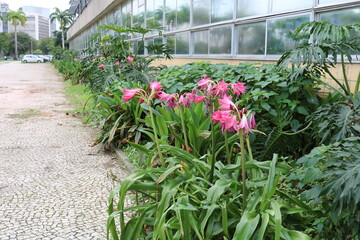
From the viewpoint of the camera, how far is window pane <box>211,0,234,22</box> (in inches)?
267

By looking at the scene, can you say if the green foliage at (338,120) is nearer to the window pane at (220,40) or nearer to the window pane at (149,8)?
the window pane at (220,40)

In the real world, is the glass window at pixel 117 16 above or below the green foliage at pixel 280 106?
above

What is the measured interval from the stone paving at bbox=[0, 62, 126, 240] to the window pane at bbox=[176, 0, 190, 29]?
3.59 metres

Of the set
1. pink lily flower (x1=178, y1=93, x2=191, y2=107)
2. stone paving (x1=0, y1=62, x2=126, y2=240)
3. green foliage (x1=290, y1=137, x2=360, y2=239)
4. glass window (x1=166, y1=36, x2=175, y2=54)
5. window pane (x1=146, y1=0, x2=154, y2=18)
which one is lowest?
stone paving (x1=0, y1=62, x2=126, y2=240)

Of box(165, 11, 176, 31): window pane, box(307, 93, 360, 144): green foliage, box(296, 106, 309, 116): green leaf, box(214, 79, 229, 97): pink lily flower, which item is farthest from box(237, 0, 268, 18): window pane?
box(214, 79, 229, 97): pink lily flower

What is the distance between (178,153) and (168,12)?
26.2ft

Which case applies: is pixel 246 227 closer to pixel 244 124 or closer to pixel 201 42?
pixel 244 124

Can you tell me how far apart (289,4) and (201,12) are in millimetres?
3002

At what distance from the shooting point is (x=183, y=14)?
896cm

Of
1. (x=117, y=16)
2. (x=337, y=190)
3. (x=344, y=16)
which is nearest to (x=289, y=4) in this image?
(x=344, y=16)

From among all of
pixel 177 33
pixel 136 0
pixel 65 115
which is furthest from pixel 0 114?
pixel 136 0

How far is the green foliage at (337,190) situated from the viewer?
1.92 m

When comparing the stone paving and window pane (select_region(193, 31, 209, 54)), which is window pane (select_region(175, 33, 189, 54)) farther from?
the stone paving

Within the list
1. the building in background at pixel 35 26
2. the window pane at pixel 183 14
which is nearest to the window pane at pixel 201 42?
the window pane at pixel 183 14
